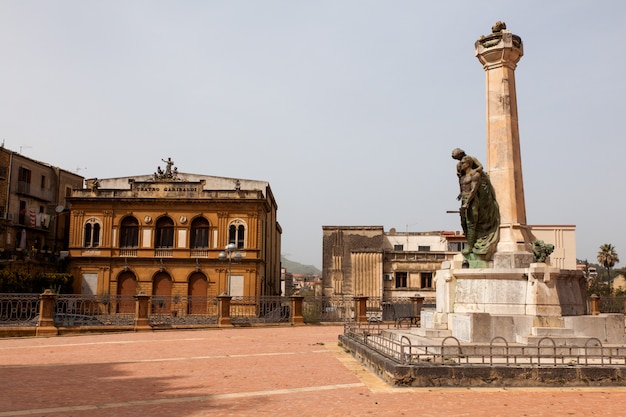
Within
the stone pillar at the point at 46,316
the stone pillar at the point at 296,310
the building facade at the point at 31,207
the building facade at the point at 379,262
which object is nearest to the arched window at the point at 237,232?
the building facade at the point at 379,262

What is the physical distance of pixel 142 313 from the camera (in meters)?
23.7

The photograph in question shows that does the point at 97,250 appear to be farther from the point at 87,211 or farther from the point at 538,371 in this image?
the point at 538,371

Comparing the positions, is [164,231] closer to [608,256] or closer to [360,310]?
[360,310]

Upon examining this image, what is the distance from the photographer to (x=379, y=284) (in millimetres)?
44938

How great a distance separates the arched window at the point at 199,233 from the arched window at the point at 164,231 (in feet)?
5.35

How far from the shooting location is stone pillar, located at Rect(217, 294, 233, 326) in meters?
25.0

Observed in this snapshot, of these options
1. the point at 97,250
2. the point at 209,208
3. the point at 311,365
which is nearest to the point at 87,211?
the point at 97,250

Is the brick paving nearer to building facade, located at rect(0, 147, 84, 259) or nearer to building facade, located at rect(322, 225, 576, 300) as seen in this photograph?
building facade, located at rect(322, 225, 576, 300)

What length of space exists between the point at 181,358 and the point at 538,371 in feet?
27.3

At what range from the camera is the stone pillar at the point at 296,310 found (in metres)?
26.7

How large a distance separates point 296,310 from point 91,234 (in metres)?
22.0

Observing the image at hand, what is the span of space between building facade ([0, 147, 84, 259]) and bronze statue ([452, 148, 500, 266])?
37.5 m

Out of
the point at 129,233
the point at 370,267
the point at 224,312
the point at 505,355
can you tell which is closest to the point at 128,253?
the point at 129,233

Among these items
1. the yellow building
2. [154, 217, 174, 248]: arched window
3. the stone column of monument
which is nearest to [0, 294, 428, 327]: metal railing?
the yellow building
